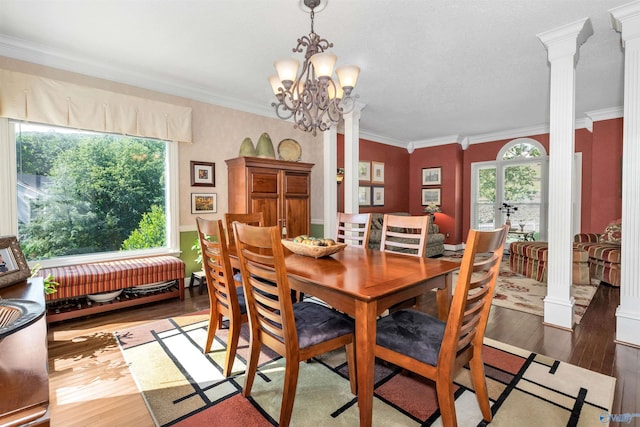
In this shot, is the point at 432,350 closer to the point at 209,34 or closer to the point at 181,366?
the point at 181,366

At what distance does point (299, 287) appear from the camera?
1799mm

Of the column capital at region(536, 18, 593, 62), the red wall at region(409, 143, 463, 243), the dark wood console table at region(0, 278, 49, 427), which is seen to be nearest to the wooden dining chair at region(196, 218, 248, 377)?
the dark wood console table at region(0, 278, 49, 427)

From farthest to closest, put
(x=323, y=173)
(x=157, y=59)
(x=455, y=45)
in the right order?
1. (x=323, y=173)
2. (x=157, y=59)
3. (x=455, y=45)

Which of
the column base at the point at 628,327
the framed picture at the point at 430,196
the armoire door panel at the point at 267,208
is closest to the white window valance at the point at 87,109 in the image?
the armoire door panel at the point at 267,208

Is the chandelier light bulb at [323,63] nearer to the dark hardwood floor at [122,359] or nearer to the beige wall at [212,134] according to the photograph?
the dark hardwood floor at [122,359]

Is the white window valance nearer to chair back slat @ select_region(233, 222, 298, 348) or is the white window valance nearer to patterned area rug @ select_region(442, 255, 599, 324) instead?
chair back slat @ select_region(233, 222, 298, 348)

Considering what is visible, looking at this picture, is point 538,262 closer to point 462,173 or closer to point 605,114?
point 605,114

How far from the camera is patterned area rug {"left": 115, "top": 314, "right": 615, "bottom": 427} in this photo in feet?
5.52

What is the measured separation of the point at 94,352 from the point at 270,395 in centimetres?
151

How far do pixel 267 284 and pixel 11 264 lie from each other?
148 cm

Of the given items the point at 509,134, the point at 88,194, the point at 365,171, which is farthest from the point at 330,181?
the point at 509,134

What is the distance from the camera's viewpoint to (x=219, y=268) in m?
2.06

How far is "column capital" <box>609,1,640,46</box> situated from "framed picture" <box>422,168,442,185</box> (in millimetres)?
4970

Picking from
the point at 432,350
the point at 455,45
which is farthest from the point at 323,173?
the point at 432,350
